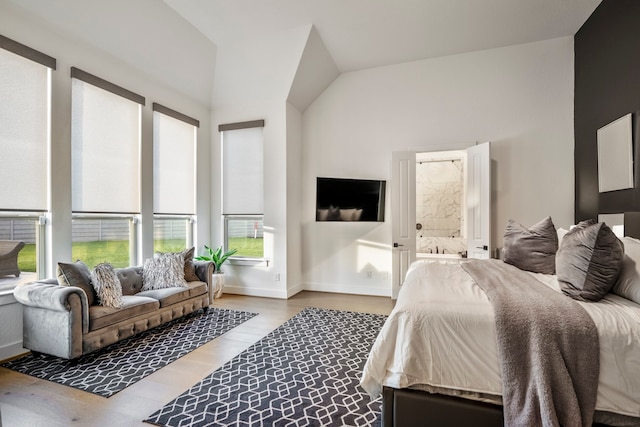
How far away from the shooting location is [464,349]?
1.51 meters

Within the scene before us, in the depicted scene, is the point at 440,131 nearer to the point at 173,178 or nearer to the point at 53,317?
the point at 173,178

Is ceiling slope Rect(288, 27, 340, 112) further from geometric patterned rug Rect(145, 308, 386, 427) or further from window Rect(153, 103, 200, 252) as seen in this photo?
geometric patterned rug Rect(145, 308, 386, 427)

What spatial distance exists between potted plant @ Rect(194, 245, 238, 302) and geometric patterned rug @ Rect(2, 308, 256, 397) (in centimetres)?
110

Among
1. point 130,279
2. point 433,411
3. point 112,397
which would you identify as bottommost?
point 112,397

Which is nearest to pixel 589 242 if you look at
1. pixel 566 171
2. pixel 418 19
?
pixel 566 171

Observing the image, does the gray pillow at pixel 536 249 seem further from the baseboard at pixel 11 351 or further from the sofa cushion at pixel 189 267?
the baseboard at pixel 11 351

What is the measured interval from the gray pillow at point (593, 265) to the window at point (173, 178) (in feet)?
15.1

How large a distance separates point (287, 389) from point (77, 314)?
6.12 ft

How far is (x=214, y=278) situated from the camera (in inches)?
184

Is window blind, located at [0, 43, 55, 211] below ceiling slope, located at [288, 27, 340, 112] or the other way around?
below

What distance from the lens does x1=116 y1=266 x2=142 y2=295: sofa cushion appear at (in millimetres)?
3446

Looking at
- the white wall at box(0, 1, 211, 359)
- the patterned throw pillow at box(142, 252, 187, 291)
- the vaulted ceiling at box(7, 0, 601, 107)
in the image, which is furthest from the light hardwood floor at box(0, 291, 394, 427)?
the vaulted ceiling at box(7, 0, 601, 107)

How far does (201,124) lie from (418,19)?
11.8 ft

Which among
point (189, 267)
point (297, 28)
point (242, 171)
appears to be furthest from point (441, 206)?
point (189, 267)
